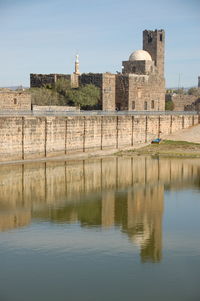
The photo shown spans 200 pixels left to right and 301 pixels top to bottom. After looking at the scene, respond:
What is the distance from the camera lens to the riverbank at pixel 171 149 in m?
39.2

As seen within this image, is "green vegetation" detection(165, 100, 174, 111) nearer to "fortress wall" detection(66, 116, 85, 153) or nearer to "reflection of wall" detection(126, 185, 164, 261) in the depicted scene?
"fortress wall" detection(66, 116, 85, 153)

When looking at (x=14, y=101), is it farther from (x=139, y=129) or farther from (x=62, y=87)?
(x=139, y=129)

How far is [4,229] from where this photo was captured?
1817cm

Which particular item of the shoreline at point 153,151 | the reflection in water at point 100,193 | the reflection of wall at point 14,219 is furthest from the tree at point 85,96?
the reflection of wall at point 14,219

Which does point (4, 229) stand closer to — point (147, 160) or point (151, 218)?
point (151, 218)

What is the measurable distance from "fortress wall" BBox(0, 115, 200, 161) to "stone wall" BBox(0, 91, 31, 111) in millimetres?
3854

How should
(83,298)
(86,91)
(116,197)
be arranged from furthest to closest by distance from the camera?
1. (86,91)
2. (116,197)
3. (83,298)

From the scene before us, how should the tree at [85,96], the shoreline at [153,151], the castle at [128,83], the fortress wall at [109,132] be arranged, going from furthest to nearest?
the castle at [128,83]
the tree at [85,96]
the fortress wall at [109,132]
the shoreline at [153,151]

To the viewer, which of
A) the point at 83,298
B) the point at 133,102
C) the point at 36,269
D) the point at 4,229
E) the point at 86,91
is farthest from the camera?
the point at 133,102

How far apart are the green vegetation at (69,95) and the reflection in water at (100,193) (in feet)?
36.9

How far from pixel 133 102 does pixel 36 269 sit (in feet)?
122

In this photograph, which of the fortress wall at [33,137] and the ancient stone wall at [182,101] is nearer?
the fortress wall at [33,137]

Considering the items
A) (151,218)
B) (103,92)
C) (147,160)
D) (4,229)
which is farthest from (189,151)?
(4,229)

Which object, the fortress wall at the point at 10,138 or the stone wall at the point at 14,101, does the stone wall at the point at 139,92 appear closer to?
the stone wall at the point at 14,101
